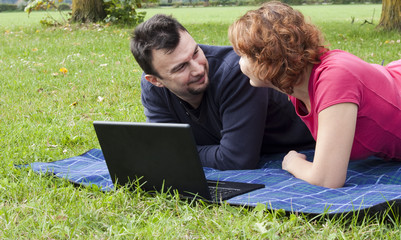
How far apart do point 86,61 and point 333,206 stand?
570 cm

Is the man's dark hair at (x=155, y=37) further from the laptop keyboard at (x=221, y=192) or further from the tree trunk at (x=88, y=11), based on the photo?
the tree trunk at (x=88, y=11)

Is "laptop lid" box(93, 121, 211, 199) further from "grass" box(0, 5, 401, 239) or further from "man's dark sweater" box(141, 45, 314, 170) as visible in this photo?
"man's dark sweater" box(141, 45, 314, 170)

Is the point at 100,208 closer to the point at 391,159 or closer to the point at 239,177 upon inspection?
the point at 239,177

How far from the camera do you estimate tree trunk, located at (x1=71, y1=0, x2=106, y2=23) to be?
40.1 feet

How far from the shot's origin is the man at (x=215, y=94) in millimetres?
2885

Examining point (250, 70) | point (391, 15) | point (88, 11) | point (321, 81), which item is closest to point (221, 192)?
point (250, 70)

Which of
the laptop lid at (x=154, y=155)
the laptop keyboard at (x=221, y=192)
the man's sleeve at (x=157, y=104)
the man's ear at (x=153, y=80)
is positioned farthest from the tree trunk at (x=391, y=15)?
the laptop lid at (x=154, y=155)

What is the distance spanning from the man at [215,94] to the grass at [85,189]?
14.2 inches

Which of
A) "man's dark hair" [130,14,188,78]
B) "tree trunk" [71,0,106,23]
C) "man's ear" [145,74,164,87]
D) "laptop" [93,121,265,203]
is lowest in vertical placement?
"tree trunk" [71,0,106,23]

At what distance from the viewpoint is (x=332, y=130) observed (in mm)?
2324

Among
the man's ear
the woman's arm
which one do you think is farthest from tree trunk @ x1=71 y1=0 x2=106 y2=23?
the woman's arm

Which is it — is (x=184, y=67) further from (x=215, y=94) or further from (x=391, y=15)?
(x=391, y=15)

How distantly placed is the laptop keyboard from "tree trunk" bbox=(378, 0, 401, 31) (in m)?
8.29

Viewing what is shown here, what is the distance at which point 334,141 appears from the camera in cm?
233
